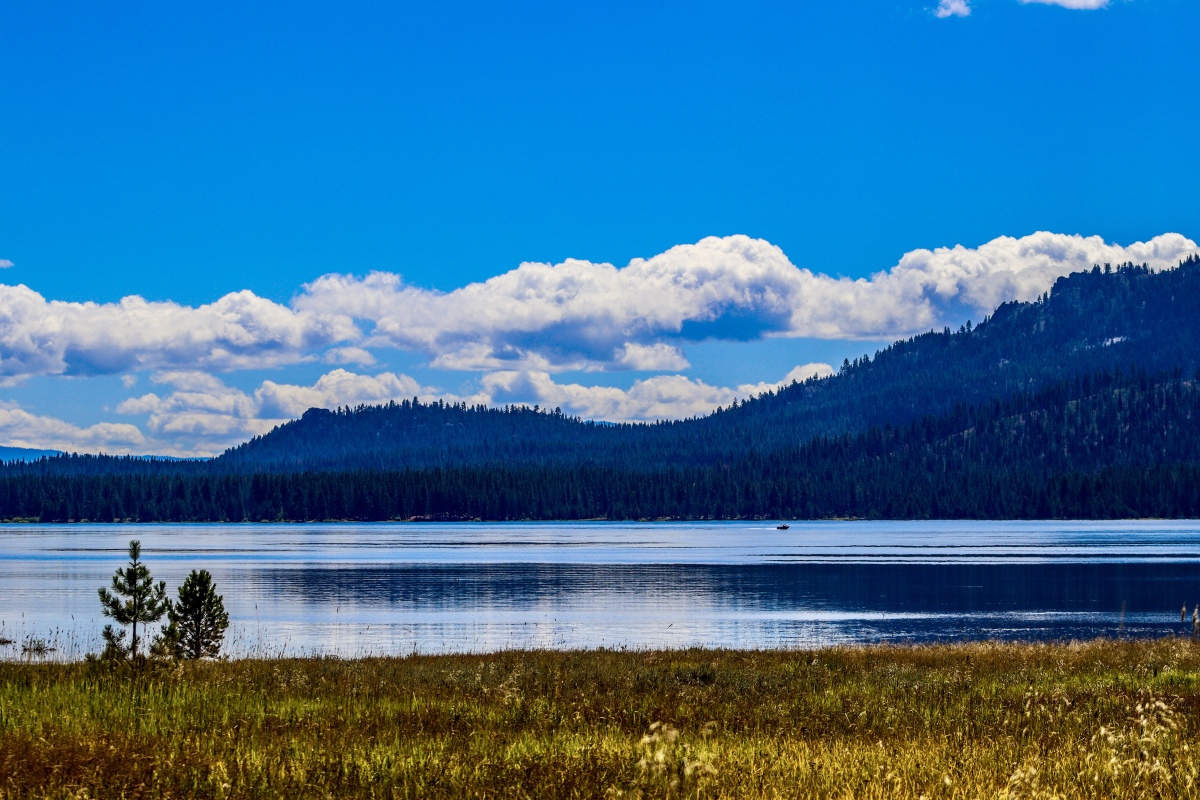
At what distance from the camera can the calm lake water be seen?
56.1m

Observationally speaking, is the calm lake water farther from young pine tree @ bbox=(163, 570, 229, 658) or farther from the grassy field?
the grassy field

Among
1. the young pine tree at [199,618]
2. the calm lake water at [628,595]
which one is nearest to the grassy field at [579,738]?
the young pine tree at [199,618]

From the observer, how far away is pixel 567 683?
1014 inches

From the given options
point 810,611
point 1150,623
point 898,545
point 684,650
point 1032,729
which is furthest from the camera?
point 898,545

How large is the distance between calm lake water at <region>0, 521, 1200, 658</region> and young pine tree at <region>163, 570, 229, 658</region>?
11507mm

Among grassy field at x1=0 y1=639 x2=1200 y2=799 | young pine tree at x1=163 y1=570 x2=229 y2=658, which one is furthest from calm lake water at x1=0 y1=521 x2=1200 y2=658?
grassy field at x1=0 y1=639 x2=1200 y2=799

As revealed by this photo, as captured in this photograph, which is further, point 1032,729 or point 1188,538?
point 1188,538

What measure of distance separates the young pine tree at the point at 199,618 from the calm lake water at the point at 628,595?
1151 centimetres

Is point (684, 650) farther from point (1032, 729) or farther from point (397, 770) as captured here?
point (397, 770)

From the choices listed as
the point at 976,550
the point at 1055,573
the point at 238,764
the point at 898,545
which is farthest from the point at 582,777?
the point at 898,545

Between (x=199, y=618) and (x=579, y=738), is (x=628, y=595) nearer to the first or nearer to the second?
(x=199, y=618)

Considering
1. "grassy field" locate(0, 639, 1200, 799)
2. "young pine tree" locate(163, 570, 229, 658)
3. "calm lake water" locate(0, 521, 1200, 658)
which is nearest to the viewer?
"grassy field" locate(0, 639, 1200, 799)

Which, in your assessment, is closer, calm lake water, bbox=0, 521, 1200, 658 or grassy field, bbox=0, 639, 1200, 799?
grassy field, bbox=0, 639, 1200, 799

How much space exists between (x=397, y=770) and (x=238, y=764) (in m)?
1.52
